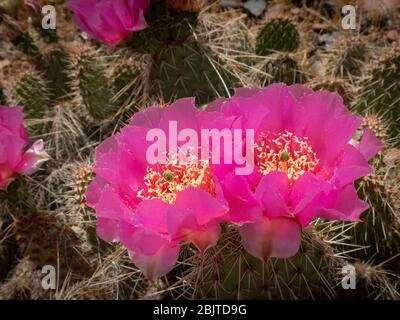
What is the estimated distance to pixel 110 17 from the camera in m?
1.24

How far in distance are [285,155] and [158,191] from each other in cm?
16

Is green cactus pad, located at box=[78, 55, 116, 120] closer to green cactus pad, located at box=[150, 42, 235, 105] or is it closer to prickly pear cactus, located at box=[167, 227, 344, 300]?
green cactus pad, located at box=[150, 42, 235, 105]

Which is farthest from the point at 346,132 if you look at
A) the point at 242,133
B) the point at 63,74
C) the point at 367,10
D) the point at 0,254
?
the point at 367,10

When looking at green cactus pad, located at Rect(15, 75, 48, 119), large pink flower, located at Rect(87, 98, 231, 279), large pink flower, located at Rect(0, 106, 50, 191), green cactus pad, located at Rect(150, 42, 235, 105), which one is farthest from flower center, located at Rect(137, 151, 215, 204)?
green cactus pad, located at Rect(15, 75, 48, 119)

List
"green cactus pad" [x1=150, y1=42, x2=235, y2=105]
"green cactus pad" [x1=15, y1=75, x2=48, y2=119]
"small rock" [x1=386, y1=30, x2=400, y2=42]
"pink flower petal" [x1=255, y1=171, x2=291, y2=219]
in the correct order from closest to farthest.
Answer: "pink flower petal" [x1=255, y1=171, x2=291, y2=219]
"green cactus pad" [x1=150, y1=42, x2=235, y2=105]
"green cactus pad" [x1=15, y1=75, x2=48, y2=119]
"small rock" [x1=386, y1=30, x2=400, y2=42]

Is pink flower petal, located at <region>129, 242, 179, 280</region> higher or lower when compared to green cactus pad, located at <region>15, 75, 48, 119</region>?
higher

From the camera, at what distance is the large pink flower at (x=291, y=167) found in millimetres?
729

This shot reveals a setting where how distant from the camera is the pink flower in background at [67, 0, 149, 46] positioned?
4.03ft

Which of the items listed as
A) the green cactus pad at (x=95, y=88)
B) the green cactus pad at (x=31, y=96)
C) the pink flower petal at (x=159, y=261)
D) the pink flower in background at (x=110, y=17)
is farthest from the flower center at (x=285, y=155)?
the green cactus pad at (x=31, y=96)

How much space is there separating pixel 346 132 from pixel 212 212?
19 cm

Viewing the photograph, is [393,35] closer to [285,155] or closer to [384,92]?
[384,92]

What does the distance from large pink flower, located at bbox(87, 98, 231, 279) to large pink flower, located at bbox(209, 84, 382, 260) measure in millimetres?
34

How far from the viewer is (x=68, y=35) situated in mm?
2250

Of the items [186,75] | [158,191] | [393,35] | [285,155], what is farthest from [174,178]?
[393,35]
